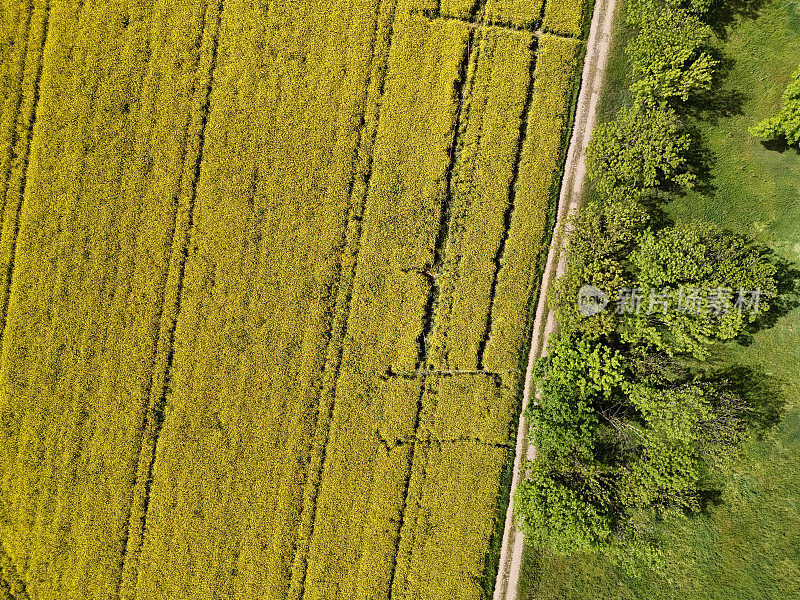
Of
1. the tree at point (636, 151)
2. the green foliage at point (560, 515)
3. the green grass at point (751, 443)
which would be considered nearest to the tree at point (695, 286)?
the tree at point (636, 151)

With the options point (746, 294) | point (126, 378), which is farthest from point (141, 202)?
point (746, 294)

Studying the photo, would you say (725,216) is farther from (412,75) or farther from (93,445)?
(93,445)

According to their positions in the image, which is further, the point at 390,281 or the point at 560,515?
the point at 390,281

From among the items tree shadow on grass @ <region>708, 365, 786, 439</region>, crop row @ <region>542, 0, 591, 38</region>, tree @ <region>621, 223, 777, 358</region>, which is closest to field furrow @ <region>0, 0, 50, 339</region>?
crop row @ <region>542, 0, 591, 38</region>

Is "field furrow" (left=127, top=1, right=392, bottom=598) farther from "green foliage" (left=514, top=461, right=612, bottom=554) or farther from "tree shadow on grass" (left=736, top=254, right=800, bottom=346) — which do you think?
"tree shadow on grass" (left=736, top=254, right=800, bottom=346)

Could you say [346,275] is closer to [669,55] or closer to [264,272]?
[264,272]

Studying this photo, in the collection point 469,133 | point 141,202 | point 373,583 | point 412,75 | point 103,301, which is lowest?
point 373,583

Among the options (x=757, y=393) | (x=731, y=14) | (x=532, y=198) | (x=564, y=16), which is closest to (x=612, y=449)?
(x=757, y=393)
